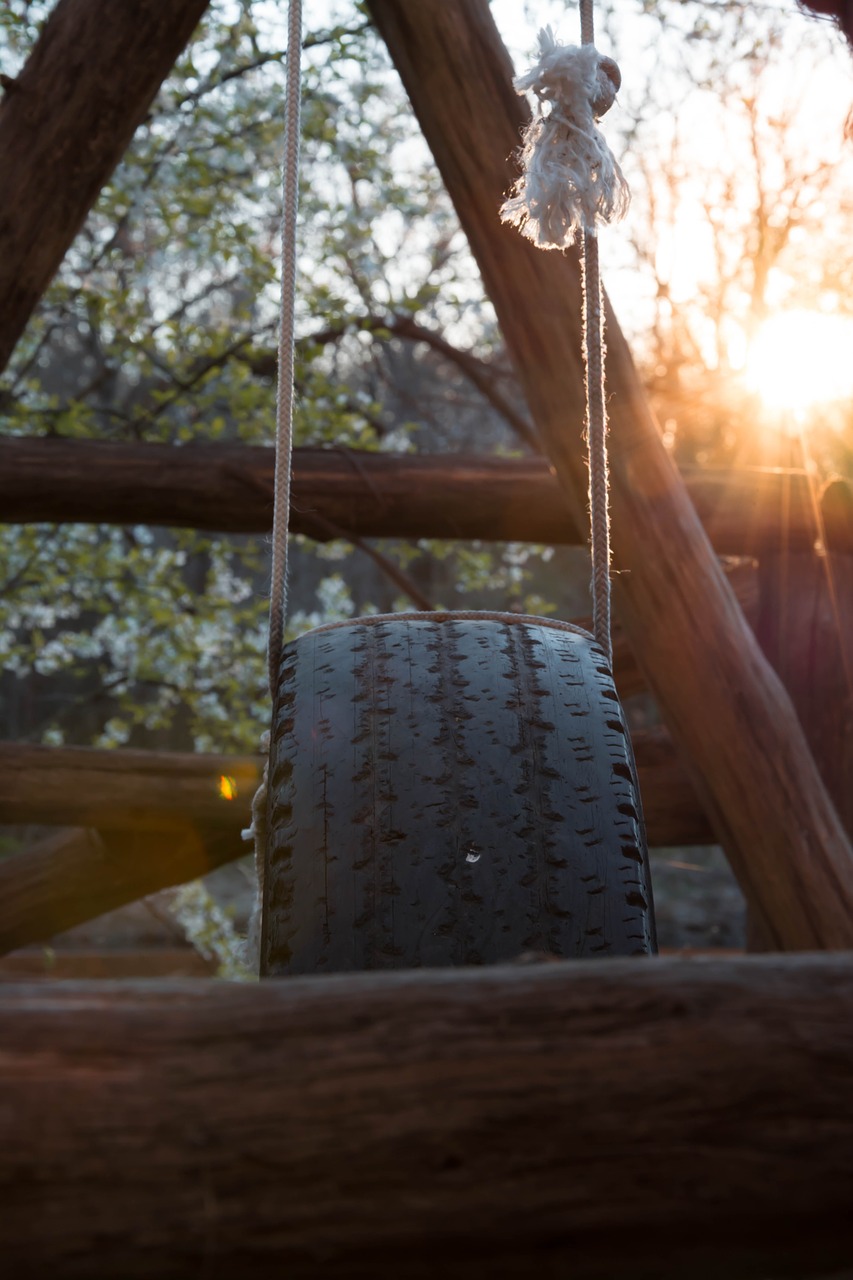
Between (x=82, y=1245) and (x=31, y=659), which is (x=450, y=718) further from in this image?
(x=31, y=659)

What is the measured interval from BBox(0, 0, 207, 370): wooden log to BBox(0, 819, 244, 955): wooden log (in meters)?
1.64

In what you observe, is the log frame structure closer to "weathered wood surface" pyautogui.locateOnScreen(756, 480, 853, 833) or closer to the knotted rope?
the knotted rope

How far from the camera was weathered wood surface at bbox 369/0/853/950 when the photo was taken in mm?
2838

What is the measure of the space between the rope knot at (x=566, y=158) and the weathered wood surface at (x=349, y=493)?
6.60ft

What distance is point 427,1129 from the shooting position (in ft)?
2.43

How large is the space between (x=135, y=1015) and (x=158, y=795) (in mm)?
3019

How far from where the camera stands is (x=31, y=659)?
6.33 meters

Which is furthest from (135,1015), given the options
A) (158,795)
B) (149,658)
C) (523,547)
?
(523,547)

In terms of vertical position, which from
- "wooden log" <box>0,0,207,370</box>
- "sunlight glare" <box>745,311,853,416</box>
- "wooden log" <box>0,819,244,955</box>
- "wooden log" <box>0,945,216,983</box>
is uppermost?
"sunlight glare" <box>745,311,853,416</box>

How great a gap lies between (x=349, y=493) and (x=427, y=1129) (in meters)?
3.27

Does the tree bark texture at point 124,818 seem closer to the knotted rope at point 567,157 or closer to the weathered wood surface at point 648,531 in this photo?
the weathered wood surface at point 648,531

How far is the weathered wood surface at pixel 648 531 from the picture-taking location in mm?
2838

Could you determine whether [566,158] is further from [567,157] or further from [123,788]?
[123,788]

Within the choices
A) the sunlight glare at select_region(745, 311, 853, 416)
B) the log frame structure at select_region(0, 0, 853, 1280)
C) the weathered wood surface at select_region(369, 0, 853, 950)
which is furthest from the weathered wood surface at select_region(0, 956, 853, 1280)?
the sunlight glare at select_region(745, 311, 853, 416)
